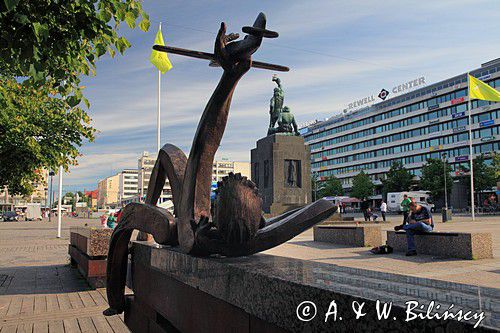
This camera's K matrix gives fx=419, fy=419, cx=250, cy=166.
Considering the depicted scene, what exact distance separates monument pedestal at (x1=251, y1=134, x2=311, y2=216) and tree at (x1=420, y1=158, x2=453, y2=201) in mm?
39548

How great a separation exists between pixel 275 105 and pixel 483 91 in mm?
A: 12683

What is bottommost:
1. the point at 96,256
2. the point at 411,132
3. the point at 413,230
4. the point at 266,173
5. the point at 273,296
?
the point at 96,256

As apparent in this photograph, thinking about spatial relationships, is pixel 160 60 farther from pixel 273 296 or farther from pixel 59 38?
pixel 273 296

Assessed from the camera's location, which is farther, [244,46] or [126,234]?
[126,234]

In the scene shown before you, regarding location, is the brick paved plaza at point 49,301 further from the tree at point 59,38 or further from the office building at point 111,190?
the office building at point 111,190

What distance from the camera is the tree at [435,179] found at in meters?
58.6

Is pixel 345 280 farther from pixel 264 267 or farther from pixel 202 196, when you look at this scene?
pixel 202 196

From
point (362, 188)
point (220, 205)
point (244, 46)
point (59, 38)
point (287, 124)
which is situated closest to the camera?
point (220, 205)

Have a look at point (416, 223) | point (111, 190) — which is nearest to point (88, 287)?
point (416, 223)

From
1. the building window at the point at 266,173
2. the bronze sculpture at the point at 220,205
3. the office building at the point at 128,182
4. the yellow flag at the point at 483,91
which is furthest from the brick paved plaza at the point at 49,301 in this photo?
the office building at the point at 128,182

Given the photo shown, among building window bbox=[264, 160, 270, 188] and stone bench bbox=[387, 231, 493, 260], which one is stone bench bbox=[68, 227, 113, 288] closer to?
stone bench bbox=[387, 231, 493, 260]

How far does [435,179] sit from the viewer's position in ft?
194

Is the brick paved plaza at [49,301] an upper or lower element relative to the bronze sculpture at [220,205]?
lower

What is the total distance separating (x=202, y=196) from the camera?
3.26 metres
